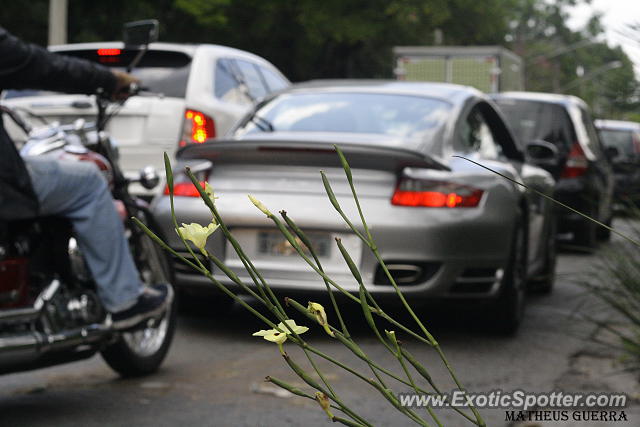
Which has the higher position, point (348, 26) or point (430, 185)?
point (430, 185)

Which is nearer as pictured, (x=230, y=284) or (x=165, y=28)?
(x=230, y=284)

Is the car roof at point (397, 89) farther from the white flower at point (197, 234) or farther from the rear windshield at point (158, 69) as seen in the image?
the white flower at point (197, 234)

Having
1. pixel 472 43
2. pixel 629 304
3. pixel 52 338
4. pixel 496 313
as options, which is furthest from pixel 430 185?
pixel 472 43

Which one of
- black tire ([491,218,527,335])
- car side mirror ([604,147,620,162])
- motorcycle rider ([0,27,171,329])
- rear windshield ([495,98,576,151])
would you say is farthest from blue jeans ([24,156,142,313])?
car side mirror ([604,147,620,162])

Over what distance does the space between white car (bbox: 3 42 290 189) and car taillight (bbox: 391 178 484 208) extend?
3.56m

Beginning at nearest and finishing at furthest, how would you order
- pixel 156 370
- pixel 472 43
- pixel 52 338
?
pixel 52 338
pixel 156 370
pixel 472 43

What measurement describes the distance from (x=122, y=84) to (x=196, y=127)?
177 inches

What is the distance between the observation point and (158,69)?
32.0 ft

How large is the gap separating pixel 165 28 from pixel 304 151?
28.2 meters

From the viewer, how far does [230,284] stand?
20.4 feet

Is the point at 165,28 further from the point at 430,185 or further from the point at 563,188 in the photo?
the point at 430,185

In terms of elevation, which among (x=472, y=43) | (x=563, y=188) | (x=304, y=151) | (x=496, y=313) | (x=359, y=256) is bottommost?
(x=472, y=43)

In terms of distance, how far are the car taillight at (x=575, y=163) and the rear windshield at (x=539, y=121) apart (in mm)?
86

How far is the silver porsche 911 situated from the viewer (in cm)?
605
